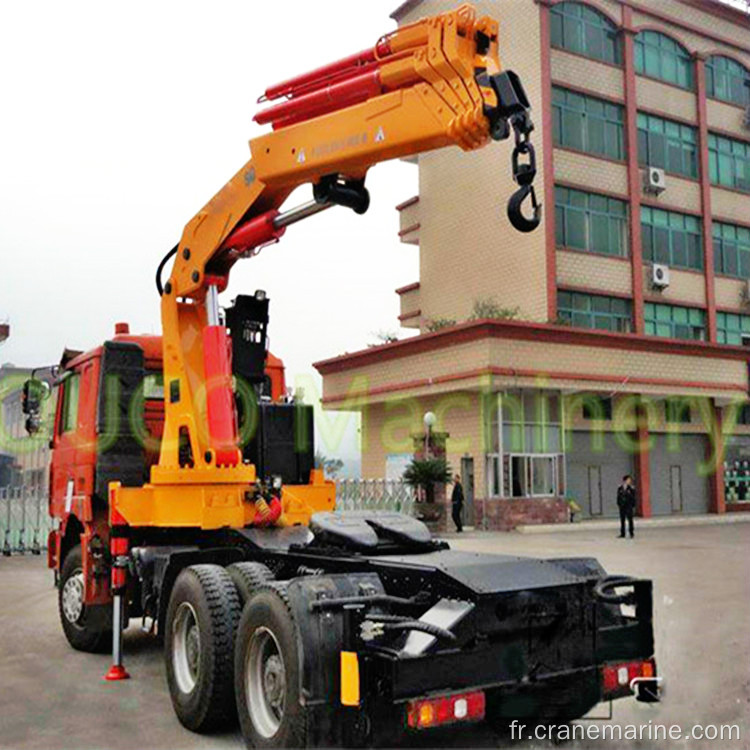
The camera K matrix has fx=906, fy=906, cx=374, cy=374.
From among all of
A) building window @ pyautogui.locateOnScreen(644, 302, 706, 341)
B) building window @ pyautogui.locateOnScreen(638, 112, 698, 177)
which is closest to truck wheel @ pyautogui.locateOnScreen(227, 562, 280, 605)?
building window @ pyautogui.locateOnScreen(644, 302, 706, 341)

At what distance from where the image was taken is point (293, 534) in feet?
24.5

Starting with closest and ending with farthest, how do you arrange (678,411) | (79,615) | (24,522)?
(79,615)
(24,522)
(678,411)

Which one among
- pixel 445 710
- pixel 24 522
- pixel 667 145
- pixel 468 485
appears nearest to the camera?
pixel 445 710

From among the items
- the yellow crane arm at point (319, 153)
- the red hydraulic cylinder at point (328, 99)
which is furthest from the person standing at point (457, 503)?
the red hydraulic cylinder at point (328, 99)

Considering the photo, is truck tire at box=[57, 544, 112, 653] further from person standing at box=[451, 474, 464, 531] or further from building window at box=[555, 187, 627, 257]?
building window at box=[555, 187, 627, 257]

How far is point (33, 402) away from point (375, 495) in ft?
56.4

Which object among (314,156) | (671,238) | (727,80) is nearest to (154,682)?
(314,156)

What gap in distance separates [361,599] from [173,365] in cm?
399

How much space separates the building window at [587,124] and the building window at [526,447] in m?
10.3

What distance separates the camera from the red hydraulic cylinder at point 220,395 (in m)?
7.78

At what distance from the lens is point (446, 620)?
498cm

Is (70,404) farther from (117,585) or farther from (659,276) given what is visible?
(659,276)

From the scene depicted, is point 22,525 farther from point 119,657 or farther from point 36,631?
point 119,657

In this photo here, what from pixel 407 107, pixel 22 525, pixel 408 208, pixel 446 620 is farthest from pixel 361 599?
pixel 408 208
